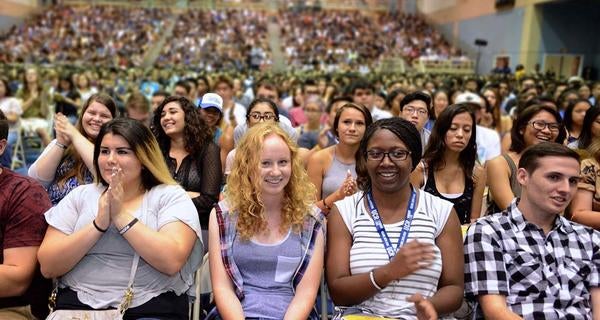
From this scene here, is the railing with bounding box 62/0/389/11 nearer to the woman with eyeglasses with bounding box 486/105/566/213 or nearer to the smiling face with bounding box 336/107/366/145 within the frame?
the smiling face with bounding box 336/107/366/145

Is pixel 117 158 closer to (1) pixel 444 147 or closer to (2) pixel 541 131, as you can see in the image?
(1) pixel 444 147

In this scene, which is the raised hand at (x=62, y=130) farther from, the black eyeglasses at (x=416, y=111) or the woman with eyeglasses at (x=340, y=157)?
the black eyeglasses at (x=416, y=111)

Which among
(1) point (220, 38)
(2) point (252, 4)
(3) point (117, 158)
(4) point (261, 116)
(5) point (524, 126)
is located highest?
(2) point (252, 4)

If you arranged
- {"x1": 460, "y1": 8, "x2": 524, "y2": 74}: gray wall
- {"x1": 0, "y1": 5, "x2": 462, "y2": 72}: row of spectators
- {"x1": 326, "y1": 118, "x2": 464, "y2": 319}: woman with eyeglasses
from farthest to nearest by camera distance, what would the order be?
{"x1": 0, "y1": 5, "x2": 462, "y2": 72}: row of spectators
{"x1": 460, "y1": 8, "x2": 524, "y2": 74}: gray wall
{"x1": 326, "y1": 118, "x2": 464, "y2": 319}: woman with eyeglasses

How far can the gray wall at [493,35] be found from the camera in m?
26.3

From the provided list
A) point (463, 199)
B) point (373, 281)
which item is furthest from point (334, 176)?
point (373, 281)

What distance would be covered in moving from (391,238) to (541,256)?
0.70 metres

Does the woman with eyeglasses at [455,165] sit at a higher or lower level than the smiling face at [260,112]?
lower

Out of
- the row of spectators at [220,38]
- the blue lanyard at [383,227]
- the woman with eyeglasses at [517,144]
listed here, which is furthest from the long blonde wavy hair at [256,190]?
the row of spectators at [220,38]

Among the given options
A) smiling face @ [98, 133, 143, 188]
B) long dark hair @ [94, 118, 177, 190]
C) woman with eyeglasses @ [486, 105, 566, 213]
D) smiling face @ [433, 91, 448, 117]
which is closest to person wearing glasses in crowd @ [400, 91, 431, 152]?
woman with eyeglasses @ [486, 105, 566, 213]

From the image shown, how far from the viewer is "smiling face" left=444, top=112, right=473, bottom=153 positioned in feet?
12.1

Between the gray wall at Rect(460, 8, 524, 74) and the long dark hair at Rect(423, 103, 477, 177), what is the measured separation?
81.2 ft

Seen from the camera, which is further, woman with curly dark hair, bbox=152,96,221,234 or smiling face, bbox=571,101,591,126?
smiling face, bbox=571,101,591,126

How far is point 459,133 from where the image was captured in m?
3.71
